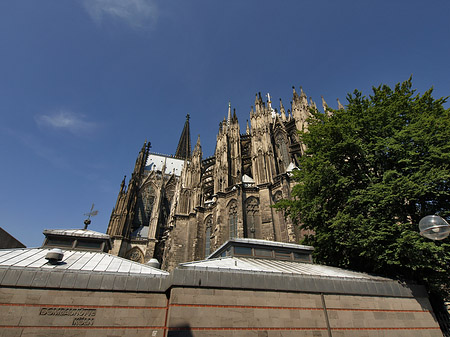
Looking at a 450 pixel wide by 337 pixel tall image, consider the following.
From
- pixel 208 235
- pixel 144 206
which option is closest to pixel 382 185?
pixel 208 235

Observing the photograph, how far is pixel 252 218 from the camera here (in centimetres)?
2158

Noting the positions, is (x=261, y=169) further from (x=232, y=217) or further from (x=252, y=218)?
(x=232, y=217)

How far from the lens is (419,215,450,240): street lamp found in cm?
449

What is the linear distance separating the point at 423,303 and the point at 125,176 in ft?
126

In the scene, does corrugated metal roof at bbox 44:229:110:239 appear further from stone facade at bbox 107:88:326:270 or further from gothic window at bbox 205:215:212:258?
gothic window at bbox 205:215:212:258

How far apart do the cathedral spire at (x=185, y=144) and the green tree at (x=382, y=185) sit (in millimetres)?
56277

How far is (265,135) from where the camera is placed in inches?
998

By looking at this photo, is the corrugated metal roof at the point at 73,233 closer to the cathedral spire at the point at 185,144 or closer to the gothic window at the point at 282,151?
the gothic window at the point at 282,151

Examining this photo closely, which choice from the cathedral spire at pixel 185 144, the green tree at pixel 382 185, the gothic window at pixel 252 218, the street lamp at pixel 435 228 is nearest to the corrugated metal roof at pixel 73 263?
the street lamp at pixel 435 228

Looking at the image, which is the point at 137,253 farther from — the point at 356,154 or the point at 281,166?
the point at 356,154

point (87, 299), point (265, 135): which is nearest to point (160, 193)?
point (265, 135)

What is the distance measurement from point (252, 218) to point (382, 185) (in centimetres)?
1321

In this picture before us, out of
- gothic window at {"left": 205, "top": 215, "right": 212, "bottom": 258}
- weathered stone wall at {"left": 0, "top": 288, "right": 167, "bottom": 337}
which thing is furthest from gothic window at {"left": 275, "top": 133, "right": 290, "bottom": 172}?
weathered stone wall at {"left": 0, "top": 288, "right": 167, "bottom": 337}

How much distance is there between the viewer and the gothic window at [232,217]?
21.7 m
